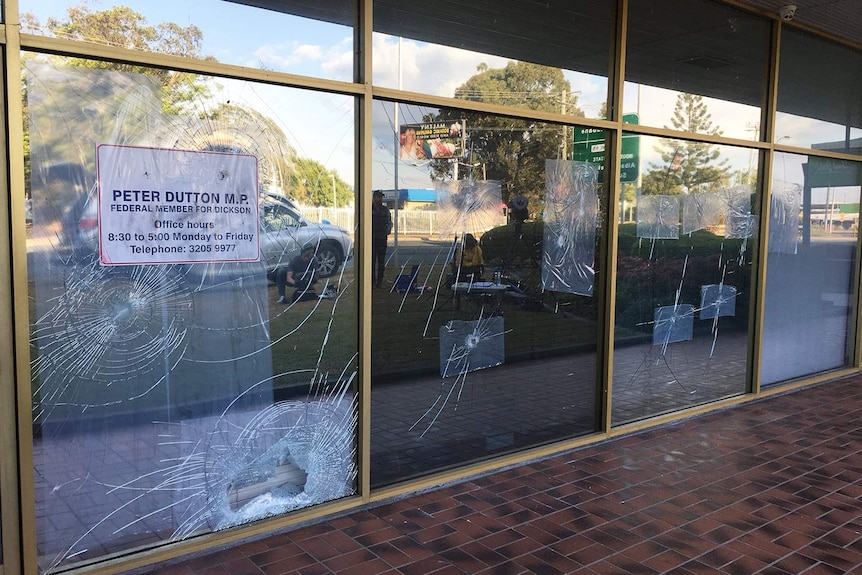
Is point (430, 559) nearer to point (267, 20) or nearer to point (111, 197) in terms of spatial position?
point (111, 197)

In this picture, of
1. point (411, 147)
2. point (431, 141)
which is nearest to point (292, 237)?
point (411, 147)

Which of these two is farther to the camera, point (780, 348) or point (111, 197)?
point (780, 348)

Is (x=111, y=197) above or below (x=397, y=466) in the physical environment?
above

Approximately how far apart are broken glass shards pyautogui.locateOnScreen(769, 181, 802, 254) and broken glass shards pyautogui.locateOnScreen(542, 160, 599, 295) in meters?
2.43

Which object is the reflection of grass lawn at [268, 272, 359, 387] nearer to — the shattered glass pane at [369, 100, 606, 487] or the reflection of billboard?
Result: the shattered glass pane at [369, 100, 606, 487]

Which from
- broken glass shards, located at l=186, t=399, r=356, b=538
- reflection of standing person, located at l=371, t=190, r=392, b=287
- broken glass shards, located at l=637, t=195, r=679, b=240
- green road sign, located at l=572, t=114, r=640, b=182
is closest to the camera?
broken glass shards, located at l=186, t=399, r=356, b=538

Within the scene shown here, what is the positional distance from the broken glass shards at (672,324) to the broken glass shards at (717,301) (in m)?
0.19

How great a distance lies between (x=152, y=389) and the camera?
332cm

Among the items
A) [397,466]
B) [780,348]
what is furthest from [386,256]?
[780,348]

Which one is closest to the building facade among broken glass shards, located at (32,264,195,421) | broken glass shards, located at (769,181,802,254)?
broken glass shards, located at (32,264,195,421)

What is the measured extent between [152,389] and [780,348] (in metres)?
5.90

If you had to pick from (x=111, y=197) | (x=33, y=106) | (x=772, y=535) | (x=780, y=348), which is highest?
(x=33, y=106)

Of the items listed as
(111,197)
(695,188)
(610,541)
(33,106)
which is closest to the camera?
(33,106)

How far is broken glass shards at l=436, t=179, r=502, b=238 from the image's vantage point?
4.22 m
